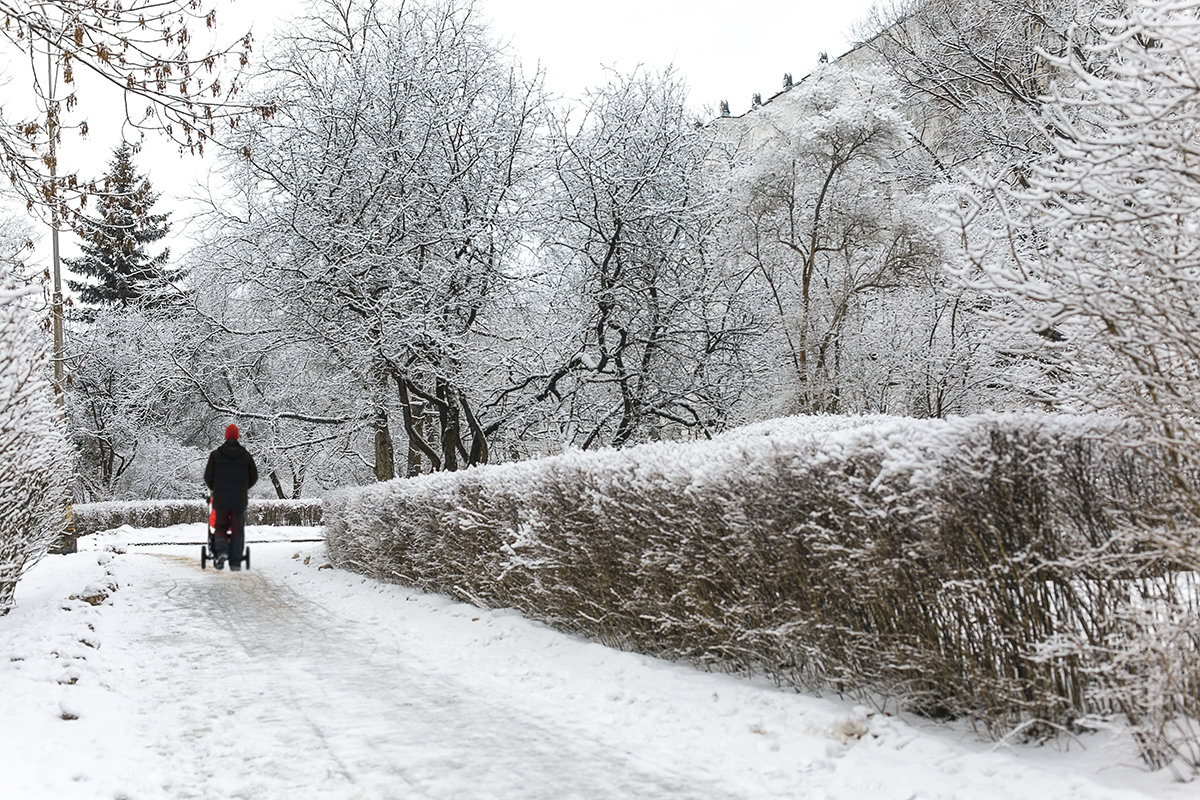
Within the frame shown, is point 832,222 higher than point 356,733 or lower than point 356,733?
higher

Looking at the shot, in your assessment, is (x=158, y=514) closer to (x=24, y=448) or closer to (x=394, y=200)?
(x=394, y=200)

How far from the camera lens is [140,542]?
25875 millimetres

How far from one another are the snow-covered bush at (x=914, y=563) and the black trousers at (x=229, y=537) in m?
9.27

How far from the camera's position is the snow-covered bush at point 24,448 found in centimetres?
650

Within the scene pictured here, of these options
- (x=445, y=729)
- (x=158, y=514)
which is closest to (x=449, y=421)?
(x=445, y=729)

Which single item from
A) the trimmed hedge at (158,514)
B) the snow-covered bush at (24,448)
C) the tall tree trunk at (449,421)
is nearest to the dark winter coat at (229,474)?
the snow-covered bush at (24,448)

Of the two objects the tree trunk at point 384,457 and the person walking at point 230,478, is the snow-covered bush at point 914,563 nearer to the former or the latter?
the person walking at point 230,478

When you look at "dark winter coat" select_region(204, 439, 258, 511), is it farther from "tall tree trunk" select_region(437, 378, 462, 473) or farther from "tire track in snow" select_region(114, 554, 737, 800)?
"tire track in snow" select_region(114, 554, 737, 800)

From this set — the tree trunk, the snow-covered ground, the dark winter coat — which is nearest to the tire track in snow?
the snow-covered ground

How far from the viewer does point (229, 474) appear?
13781 millimetres

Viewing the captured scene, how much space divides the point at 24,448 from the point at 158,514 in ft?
90.3

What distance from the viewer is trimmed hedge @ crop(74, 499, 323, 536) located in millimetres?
32156

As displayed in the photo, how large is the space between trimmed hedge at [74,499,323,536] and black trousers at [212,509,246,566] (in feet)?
58.4

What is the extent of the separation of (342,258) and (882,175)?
50.2 ft
